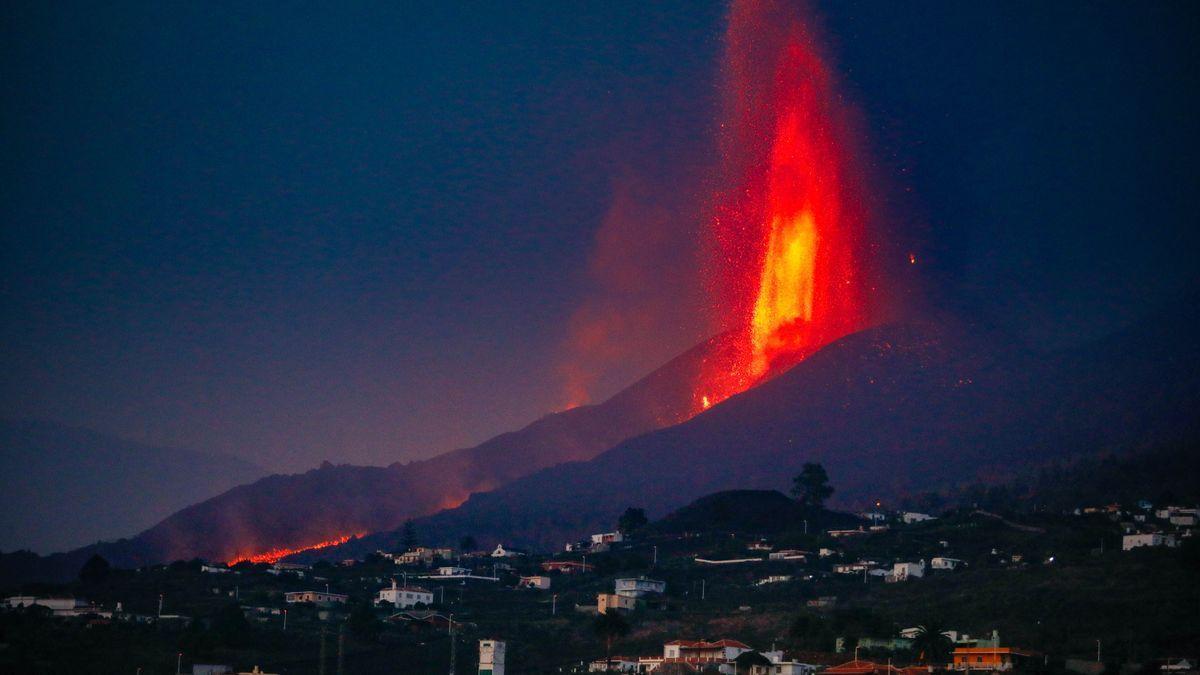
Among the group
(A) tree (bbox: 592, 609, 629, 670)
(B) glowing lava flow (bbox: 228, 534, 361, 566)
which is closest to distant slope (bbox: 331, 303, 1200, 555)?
(B) glowing lava flow (bbox: 228, 534, 361, 566)

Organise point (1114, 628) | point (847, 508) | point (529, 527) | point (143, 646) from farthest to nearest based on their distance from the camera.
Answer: point (529, 527) → point (847, 508) → point (143, 646) → point (1114, 628)

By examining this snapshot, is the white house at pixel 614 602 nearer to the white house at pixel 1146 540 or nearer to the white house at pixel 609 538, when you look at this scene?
the white house at pixel 1146 540

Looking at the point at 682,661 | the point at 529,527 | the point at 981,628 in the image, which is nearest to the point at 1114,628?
the point at 981,628

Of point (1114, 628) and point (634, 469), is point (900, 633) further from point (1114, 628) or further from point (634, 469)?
point (634, 469)

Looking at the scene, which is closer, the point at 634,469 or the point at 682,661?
the point at 682,661

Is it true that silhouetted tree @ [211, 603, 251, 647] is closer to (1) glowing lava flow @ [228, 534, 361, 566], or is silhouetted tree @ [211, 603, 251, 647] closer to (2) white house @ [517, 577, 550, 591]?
(2) white house @ [517, 577, 550, 591]
